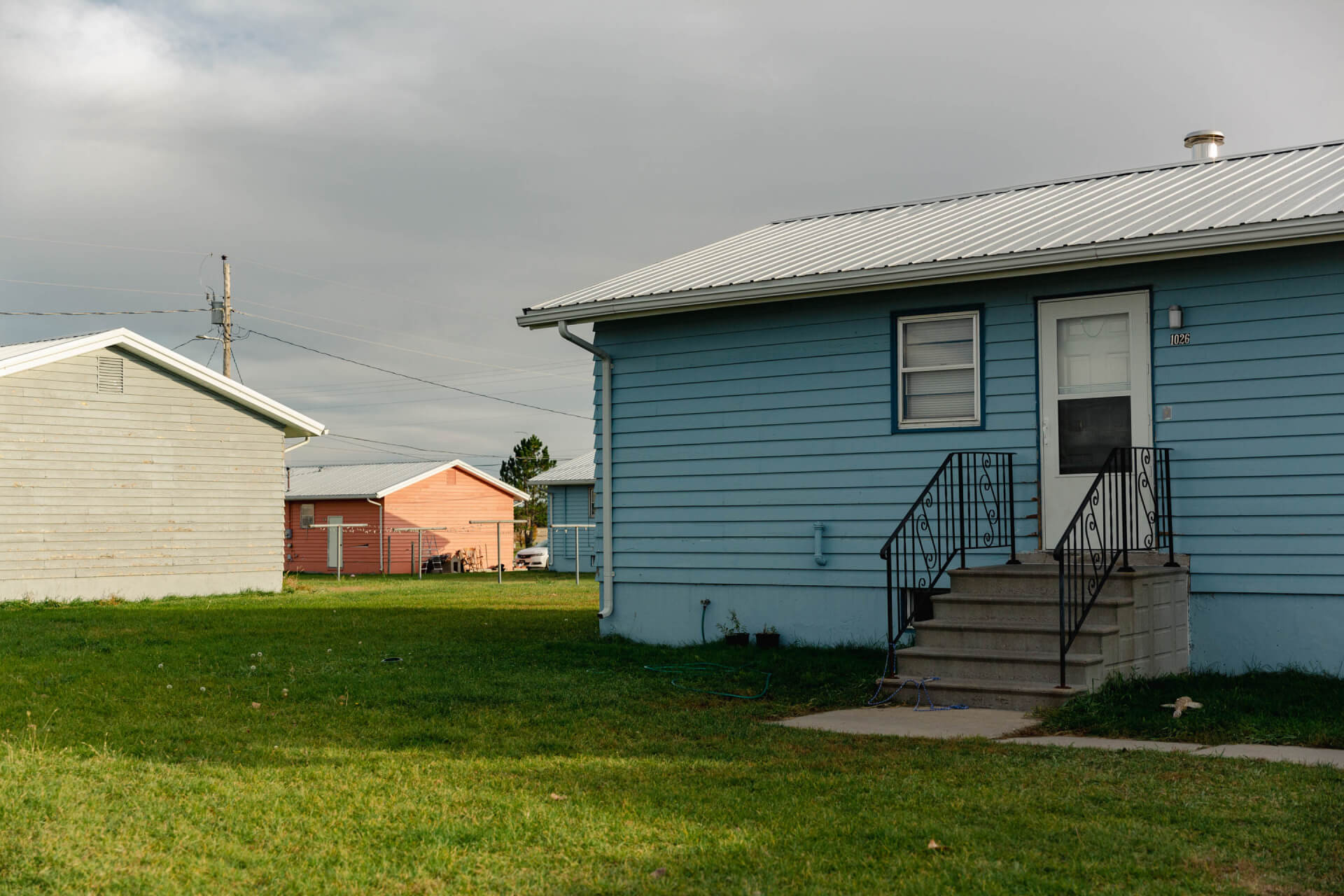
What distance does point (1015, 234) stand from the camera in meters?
10.1

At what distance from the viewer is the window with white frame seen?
10.1m

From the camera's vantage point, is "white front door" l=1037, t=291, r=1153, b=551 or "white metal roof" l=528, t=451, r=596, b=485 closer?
"white front door" l=1037, t=291, r=1153, b=551

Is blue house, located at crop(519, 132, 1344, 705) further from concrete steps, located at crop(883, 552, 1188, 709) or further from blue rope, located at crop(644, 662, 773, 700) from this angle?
blue rope, located at crop(644, 662, 773, 700)

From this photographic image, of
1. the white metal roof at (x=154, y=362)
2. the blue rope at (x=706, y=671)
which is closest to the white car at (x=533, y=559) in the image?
the white metal roof at (x=154, y=362)

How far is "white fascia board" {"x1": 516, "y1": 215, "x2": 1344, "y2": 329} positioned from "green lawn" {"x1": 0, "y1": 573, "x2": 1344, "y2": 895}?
3.35m

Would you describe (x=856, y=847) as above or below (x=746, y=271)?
below

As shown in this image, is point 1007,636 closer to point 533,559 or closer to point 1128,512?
point 1128,512

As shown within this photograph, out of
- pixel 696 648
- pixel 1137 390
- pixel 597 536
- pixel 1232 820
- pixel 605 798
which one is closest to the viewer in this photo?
pixel 1232 820

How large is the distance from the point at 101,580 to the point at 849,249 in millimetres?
14764

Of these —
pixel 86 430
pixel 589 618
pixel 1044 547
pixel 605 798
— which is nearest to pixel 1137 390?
pixel 1044 547

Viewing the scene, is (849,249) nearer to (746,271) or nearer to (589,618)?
(746,271)

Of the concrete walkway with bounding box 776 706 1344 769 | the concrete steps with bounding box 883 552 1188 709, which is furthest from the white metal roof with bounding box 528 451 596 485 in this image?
the concrete walkway with bounding box 776 706 1344 769

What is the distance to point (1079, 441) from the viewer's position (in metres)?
9.59

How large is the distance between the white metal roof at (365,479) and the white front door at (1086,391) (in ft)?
110
